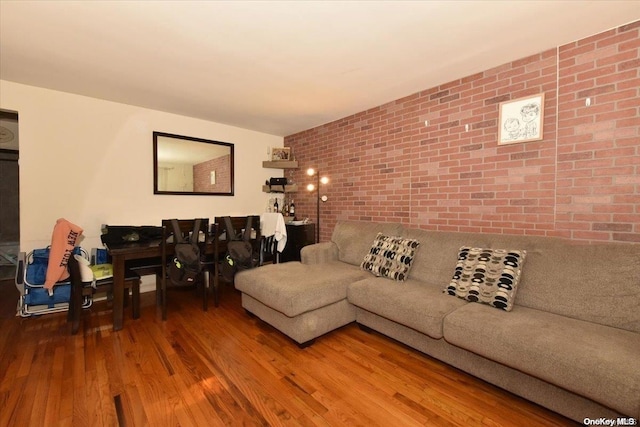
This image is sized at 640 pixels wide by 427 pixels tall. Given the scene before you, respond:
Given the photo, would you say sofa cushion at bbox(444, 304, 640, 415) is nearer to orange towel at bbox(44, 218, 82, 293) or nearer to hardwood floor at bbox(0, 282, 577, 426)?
hardwood floor at bbox(0, 282, 577, 426)

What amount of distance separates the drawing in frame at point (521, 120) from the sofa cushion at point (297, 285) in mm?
1765

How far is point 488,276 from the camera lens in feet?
6.44

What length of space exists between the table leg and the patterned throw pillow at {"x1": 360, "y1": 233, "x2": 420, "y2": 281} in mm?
2285

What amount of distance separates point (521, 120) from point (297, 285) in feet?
7.58

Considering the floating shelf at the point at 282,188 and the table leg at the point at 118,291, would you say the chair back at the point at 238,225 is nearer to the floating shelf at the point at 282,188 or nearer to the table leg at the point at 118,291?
the table leg at the point at 118,291

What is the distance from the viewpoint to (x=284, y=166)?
4.53 m

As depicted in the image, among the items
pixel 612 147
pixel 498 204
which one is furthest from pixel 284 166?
pixel 612 147

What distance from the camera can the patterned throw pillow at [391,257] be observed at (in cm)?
246

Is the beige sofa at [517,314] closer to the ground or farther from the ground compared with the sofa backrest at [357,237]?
closer to the ground

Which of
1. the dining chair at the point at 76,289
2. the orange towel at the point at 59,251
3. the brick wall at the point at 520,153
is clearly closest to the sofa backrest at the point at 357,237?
the brick wall at the point at 520,153

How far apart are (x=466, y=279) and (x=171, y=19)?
8.93ft

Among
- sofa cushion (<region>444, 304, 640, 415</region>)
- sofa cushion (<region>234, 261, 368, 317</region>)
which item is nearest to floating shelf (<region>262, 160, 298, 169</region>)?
sofa cushion (<region>234, 261, 368, 317</region>)

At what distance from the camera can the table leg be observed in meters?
2.47

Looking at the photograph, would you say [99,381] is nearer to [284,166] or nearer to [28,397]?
[28,397]
